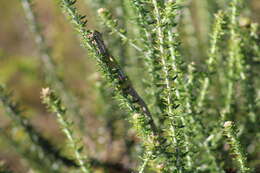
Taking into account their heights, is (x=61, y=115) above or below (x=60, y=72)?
below

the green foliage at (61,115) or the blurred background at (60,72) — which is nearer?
the green foliage at (61,115)

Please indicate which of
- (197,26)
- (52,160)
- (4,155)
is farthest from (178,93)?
(197,26)

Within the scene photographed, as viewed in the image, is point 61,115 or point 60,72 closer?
point 61,115

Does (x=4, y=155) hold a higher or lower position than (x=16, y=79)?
lower

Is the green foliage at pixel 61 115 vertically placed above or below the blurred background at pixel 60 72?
below

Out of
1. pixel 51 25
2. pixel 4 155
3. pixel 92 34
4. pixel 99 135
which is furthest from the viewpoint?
pixel 51 25

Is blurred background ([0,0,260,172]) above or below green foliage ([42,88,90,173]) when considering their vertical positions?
above

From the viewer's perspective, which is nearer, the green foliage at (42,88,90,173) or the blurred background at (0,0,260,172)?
the green foliage at (42,88,90,173)

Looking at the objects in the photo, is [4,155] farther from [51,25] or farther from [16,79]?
[51,25]
